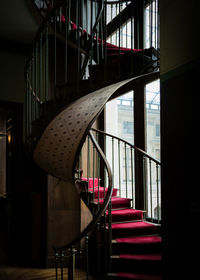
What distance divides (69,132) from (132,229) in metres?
1.52

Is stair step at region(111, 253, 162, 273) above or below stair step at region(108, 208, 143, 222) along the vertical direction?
below

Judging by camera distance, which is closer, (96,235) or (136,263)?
(136,263)

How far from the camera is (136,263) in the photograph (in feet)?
10.8

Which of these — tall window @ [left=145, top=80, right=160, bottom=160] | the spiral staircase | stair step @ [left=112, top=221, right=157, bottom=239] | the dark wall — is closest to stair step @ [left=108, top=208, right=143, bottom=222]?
the spiral staircase

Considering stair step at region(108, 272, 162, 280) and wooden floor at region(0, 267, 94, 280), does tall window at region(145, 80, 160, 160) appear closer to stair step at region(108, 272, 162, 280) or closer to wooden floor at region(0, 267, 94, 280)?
stair step at region(108, 272, 162, 280)

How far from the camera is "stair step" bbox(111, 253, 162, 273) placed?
3.26m

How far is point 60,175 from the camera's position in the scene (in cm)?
389

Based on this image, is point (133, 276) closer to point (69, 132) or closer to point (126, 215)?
point (126, 215)

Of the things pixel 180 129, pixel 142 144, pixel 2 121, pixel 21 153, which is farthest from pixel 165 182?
pixel 2 121

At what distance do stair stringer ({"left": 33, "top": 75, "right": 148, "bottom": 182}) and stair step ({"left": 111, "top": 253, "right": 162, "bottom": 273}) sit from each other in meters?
1.17

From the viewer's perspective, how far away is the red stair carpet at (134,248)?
128 inches

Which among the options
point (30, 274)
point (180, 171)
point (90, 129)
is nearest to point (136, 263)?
point (90, 129)

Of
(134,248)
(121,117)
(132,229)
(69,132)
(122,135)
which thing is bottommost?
(134,248)

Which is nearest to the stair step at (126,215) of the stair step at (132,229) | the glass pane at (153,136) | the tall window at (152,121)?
the stair step at (132,229)
